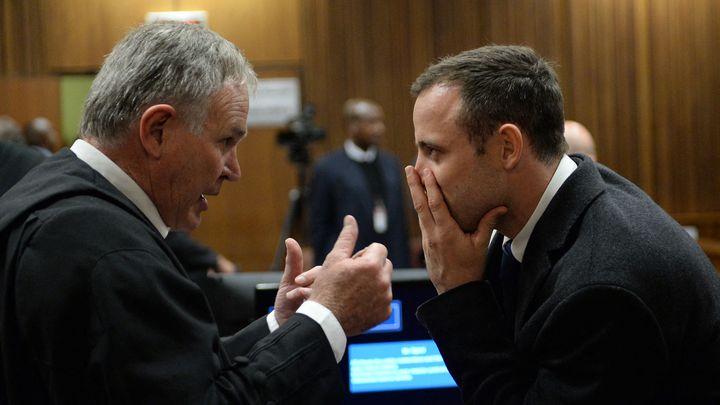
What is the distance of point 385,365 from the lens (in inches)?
73.4

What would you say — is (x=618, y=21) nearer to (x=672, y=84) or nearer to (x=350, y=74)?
(x=672, y=84)

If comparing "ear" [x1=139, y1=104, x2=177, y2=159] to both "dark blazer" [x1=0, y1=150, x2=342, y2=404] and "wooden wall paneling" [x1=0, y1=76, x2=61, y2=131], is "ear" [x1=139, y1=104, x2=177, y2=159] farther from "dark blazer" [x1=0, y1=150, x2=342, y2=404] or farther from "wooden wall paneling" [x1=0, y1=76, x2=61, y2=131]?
"wooden wall paneling" [x1=0, y1=76, x2=61, y2=131]

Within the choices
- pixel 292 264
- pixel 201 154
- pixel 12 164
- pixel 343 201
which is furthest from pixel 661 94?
pixel 201 154

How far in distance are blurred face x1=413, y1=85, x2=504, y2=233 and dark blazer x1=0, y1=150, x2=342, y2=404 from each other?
0.60 metres

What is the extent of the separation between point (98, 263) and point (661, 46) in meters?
7.21

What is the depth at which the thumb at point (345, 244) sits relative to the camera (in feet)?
5.14

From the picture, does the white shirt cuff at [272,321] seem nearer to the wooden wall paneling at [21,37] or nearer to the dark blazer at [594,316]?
the dark blazer at [594,316]

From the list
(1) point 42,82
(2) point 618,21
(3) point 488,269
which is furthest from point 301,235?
(3) point 488,269

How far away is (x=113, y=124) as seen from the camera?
1442 mm

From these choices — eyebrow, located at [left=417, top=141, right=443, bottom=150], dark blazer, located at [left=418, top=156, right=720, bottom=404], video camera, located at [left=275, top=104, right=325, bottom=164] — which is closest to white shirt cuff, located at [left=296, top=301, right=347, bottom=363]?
dark blazer, located at [left=418, top=156, right=720, bottom=404]

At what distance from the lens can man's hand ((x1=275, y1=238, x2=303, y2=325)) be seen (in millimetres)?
1751

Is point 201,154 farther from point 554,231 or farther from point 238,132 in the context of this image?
point 554,231

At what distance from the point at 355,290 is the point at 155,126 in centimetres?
45

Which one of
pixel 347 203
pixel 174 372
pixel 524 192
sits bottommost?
pixel 347 203
